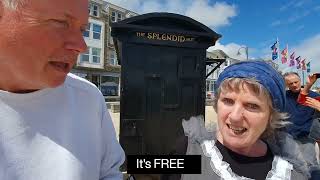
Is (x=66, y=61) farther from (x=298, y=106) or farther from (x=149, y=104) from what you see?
(x=298, y=106)

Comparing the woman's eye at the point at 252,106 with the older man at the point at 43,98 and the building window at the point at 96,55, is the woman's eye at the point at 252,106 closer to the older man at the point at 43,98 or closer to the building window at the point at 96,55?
the older man at the point at 43,98

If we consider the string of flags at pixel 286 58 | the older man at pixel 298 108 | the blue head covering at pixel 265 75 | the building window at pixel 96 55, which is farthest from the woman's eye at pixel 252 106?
the building window at pixel 96 55

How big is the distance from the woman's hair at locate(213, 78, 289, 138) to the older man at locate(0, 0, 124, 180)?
849 mm

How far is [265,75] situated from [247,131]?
31 centimetres

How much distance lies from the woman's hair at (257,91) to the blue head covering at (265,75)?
20 mm

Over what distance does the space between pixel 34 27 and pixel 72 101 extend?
0.36m

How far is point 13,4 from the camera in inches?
44.0

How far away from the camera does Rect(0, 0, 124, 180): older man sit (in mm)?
1123

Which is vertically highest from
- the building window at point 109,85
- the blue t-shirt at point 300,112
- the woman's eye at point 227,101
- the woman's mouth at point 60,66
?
the building window at point 109,85

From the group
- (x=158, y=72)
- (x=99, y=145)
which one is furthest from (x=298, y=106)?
(x=99, y=145)

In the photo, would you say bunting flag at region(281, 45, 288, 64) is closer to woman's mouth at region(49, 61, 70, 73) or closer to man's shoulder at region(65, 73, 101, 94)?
man's shoulder at region(65, 73, 101, 94)

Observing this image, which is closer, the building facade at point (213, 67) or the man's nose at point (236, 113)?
the man's nose at point (236, 113)

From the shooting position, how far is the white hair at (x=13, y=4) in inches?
44.0

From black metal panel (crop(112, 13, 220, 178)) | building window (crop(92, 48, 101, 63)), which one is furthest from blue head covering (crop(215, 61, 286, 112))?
building window (crop(92, 48, 101, 63))
